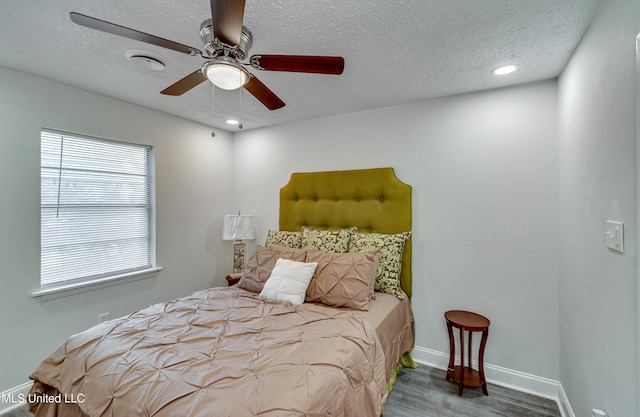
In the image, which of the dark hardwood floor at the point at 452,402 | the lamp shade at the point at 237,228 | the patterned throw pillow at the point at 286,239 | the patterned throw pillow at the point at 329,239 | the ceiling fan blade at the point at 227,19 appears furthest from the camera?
the lamp shade at the point at 237,228

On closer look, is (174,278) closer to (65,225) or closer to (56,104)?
(65,225)

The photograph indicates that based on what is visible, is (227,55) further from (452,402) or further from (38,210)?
(452,402)

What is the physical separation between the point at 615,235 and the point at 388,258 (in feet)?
4.69

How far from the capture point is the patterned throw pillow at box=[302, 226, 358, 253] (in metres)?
2.58

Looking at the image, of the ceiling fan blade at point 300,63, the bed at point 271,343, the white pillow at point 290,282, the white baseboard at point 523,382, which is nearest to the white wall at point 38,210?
the bed at point 271,343

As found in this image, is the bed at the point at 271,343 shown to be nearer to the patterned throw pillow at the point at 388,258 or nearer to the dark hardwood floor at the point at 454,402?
the patterned throw pillow at the point at 388,258

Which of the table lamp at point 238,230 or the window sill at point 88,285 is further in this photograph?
the table lamp at point 238,230

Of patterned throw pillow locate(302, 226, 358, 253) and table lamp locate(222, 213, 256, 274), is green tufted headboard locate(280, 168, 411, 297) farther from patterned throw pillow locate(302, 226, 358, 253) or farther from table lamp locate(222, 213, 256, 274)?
table lamp locate(222, 213, 256, 274)

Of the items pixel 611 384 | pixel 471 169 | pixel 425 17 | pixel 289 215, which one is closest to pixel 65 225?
pixel 289 215

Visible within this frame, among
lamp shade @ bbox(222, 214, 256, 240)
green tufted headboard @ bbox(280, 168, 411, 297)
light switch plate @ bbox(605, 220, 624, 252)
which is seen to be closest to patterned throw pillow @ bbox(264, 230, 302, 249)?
green tufted headboard @ bbox(280, 168, 411, 297)

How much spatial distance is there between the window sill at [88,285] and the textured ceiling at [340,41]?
167cm

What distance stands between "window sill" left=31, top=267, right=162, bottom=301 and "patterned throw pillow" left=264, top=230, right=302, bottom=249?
1203 mm

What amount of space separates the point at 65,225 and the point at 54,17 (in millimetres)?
1615

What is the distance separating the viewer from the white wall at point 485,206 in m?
2.12
